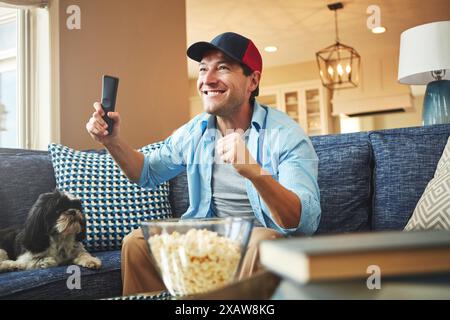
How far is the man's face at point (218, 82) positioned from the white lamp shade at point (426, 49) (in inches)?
40.5

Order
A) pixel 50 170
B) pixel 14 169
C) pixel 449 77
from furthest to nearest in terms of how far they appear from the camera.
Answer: pixel 449 77
pixel 50 170
pixel 14 169

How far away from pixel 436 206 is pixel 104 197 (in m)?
1.21

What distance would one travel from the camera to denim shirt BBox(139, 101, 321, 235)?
4.22 feet

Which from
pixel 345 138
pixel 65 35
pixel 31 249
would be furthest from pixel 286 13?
pixel 31 249

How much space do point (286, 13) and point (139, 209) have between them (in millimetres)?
3829

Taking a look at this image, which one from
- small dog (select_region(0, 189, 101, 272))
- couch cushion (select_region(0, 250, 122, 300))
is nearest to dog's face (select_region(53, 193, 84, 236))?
small dog (select_region(0, 189, 101, 272))

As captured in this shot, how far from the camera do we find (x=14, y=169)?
181 centimetres

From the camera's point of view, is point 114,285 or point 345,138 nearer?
point 114,285

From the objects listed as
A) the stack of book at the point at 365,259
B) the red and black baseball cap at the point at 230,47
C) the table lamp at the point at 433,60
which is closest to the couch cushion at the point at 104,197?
the red and black baseball cap at the point at 230,47

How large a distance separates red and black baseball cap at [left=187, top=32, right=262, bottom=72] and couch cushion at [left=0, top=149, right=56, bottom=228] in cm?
85

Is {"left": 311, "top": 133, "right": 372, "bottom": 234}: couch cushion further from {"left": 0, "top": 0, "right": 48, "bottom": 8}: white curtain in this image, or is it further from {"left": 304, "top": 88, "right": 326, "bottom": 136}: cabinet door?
{"left": 304, "top": 88, "right": 326, "bottom": 136}: cabinet door

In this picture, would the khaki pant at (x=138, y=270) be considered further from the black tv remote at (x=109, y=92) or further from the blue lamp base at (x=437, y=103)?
the blue lamp base at (x=437, y=103)

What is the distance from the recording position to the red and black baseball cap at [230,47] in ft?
4.73
